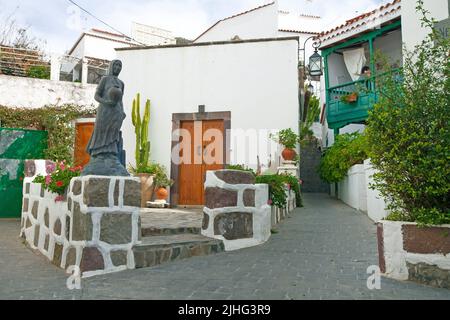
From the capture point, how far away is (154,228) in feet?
15.0

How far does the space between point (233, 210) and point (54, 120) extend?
24.4 feet

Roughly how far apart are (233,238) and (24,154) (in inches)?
241

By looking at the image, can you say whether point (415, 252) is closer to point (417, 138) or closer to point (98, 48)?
point (417, 138)

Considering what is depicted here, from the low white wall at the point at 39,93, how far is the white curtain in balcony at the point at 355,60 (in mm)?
Answer: 9228

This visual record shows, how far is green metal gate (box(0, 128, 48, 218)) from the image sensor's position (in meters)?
7.80

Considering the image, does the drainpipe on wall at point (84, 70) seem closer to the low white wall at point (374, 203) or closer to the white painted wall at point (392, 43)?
the white painted wall at point (392, 43)

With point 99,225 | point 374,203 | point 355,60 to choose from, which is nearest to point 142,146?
point 374,203

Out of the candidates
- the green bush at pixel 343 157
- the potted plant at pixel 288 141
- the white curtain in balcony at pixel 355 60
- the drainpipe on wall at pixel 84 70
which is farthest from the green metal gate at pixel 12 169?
the white curtain in balcony at pixel 355 60

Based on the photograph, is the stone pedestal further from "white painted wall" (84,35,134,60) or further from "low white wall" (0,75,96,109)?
"white painted wall" (84,35,134,60)

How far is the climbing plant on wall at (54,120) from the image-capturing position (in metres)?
9.48

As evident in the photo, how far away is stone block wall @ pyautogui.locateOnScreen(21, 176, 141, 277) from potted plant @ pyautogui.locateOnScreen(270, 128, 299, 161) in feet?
17.4

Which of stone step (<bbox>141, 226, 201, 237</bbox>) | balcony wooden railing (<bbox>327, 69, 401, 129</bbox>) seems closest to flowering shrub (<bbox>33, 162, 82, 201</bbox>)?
stone step (<bbox>141, 226, 201, 237</bbox>)

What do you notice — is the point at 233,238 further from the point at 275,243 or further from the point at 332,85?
the point at 332,85

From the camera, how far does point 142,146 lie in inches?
359
